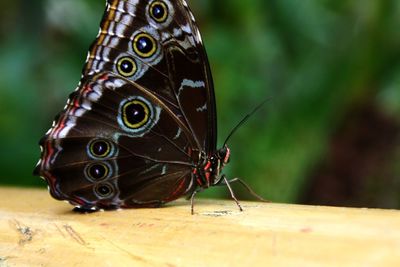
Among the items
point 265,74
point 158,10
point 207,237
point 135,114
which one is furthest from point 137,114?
point 265,74

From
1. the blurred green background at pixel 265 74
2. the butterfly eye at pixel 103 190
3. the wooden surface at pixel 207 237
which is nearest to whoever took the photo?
the wooden surface at pixel 207 237

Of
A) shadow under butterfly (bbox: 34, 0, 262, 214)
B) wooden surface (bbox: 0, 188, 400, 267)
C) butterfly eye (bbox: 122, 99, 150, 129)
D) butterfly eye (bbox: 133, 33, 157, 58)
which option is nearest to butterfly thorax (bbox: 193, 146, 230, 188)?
shadow under butterfly (bbox: 34, 0, 262, 214)

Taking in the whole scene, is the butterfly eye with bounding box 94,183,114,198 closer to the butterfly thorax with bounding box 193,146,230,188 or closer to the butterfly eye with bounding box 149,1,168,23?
the butterfly thorax with bounding box 193,146,230,188

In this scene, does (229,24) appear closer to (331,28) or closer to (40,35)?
(331,28)

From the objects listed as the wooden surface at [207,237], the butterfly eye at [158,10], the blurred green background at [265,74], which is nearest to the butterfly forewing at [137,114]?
the butterfly eye at [158,10]

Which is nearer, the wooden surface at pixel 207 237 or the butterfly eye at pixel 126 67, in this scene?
the wooden surface at pixel 207 237

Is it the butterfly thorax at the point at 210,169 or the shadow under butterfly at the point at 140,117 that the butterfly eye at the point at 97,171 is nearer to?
the shadow under butterfly at the point at 140,117

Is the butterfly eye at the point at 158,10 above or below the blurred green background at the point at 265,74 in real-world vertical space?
above
